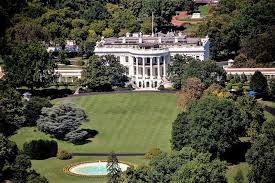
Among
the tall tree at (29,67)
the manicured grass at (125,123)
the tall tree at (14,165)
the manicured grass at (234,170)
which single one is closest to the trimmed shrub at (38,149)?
the manicured grass at (125,123)

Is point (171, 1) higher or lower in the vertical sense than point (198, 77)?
higher

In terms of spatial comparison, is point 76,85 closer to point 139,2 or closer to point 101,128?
point 101,128

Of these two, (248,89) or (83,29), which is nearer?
(248,89)

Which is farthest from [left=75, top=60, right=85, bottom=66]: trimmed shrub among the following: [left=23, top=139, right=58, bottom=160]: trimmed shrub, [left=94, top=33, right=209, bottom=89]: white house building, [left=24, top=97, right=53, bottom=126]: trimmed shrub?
[left=23, top=139, right=58, bottom=160]: trimmed shrub

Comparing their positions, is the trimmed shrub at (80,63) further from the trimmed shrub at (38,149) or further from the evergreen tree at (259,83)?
the trimmed shrub at (38,149)

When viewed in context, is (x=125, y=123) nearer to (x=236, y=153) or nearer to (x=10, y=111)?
(x=10, y=111)

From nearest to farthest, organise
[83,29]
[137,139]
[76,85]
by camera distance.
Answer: [137,139] < [76,85] < [83,29]

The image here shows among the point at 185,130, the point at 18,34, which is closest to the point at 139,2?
the point at 18,34
